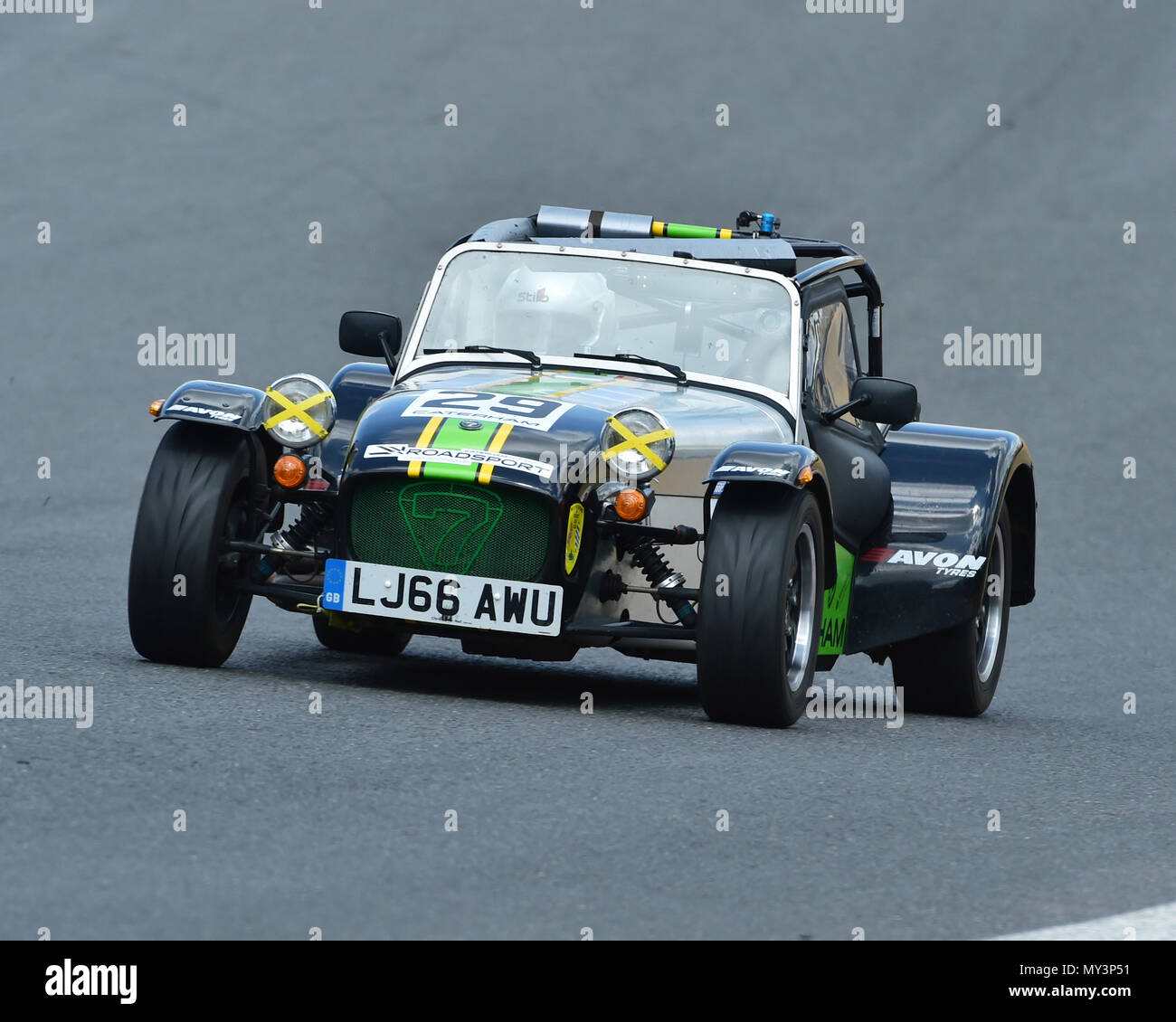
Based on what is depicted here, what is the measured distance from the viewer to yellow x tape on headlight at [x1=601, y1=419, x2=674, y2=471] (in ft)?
25.8

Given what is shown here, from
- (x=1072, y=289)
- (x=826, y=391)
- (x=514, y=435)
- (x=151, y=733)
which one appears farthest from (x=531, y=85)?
(x=151, y=733)

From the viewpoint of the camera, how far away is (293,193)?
878 inches

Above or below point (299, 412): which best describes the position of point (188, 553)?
below

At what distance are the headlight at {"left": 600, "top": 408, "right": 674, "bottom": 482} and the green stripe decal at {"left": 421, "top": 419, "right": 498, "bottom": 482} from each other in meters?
0.45

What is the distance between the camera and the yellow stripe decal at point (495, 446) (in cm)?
762

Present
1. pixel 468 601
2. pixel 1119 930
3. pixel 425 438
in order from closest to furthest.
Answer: pixel 1119 930, pixel 468 601, pixel 425 438

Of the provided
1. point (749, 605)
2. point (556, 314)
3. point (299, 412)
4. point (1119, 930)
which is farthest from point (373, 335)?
point (1119, 930)

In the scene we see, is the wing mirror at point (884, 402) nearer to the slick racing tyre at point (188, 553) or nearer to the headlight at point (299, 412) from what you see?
the headlight at point (299, 412)

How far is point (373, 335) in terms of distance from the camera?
937 cm

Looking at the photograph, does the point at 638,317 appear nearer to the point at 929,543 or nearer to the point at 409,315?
the point at 929,543

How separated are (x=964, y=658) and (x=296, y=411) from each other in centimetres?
348
